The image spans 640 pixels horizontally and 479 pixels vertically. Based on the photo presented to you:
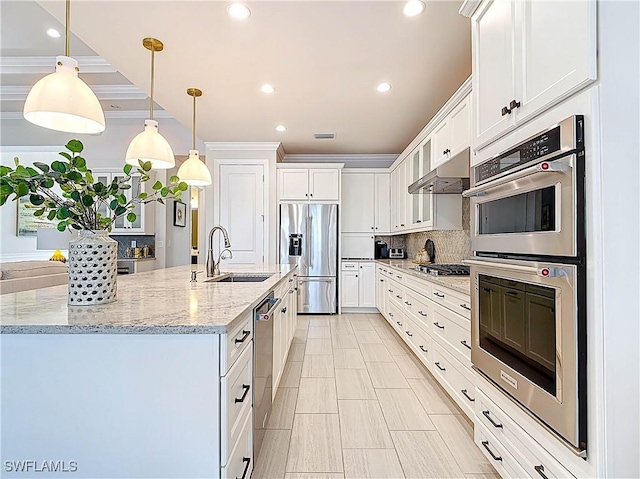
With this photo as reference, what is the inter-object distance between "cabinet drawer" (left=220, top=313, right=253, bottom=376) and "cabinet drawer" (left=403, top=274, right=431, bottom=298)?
5.77ft

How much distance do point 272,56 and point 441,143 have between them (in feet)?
5.39

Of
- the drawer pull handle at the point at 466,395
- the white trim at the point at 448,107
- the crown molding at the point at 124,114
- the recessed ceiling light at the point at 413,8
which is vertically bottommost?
the drawer pull handle at the point at 466,395

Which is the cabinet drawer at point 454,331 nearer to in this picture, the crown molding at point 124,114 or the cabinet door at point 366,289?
the cabinet door at point 366,289

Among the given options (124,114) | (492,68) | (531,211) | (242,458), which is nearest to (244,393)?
(242,458)

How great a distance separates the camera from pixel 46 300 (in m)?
1.53

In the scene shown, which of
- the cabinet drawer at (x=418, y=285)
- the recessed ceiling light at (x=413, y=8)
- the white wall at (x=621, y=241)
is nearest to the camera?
the white wall at (x=621, y=241)

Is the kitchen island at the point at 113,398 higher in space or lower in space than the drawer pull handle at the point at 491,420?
higher

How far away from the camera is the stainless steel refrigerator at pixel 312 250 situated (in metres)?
5.46

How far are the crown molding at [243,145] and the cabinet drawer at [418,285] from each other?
3.02 meters

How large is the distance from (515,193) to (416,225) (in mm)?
3003

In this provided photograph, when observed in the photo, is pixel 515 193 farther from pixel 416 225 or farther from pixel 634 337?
pixel 416 225

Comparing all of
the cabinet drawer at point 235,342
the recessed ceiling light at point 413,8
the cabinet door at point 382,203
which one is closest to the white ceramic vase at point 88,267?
the cabinet drawer at point 235,342

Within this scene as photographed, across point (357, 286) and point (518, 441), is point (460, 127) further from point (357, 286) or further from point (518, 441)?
point (357, 286)

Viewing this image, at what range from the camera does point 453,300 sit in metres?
2.29
